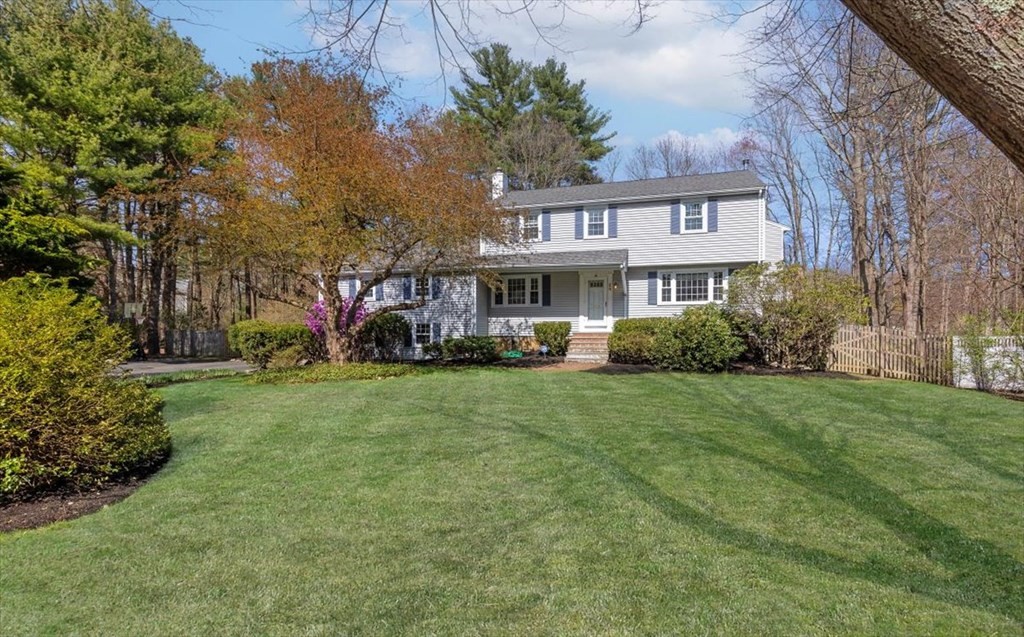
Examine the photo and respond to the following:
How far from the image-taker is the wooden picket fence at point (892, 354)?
12930 mm

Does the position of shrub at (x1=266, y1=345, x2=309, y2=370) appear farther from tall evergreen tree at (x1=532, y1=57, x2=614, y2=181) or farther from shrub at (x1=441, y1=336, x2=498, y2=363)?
tall evergreen tree at (x1=532, y1=57, x2=614, y2=181)

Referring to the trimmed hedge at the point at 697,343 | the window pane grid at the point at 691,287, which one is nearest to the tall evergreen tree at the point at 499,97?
the window pane grid at the point at 691,287

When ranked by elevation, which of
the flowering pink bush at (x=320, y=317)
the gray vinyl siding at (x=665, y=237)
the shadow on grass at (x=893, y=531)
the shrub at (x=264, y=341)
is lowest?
the shadow on grass at (x=893, y=531)

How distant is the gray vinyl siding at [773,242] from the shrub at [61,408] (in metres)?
18.6

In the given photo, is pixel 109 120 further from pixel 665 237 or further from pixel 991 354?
pixel 991 354

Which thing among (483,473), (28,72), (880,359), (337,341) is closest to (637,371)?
(880,359)

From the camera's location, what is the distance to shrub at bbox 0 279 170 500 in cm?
514

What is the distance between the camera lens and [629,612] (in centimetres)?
308

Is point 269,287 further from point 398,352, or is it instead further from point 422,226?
point 422,226

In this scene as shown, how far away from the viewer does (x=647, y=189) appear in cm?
2105

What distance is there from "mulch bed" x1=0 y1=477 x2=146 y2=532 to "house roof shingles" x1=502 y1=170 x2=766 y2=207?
15.3 m

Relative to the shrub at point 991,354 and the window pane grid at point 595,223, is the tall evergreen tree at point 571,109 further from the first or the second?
the shrub at point 991,354

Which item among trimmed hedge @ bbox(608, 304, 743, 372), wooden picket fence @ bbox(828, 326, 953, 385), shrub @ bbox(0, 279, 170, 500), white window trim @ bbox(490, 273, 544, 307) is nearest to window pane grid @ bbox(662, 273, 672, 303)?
white window trim @ bbox(490, 273, 544, 307)

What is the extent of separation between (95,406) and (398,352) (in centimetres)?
1678
